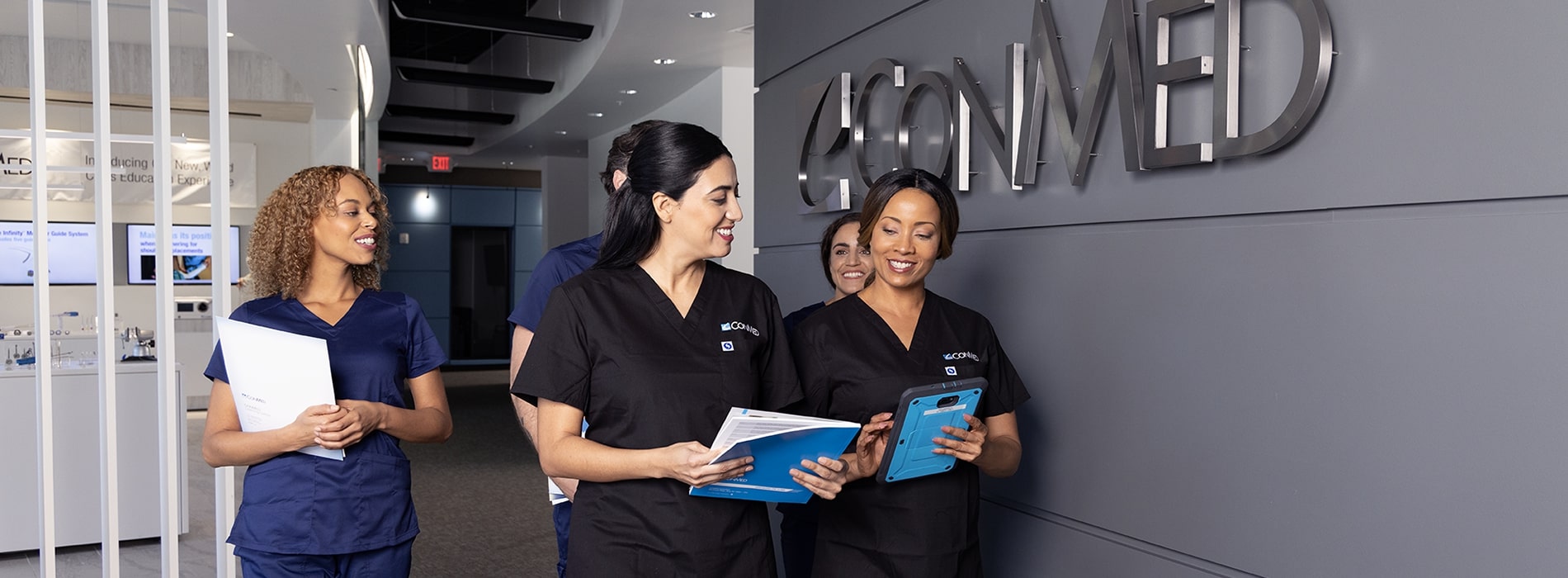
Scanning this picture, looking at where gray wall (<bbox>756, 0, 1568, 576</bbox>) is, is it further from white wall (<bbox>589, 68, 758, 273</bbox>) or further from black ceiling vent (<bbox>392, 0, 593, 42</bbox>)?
white wall (<bbox>589, 68, 758, 273</bbox>)

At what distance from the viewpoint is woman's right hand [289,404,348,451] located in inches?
90.7

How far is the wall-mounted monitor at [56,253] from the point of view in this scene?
10461mm

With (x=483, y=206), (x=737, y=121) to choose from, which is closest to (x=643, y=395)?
(x=737, y=121)

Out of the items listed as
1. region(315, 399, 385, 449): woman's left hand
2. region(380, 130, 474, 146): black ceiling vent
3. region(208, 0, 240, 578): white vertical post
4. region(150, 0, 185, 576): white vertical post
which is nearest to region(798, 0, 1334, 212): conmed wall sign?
region(315, 399, 385, 449): woman's left hand

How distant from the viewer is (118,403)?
19.1 ft

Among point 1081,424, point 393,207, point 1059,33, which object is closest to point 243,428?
point 1081,424

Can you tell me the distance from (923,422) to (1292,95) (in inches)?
34.4

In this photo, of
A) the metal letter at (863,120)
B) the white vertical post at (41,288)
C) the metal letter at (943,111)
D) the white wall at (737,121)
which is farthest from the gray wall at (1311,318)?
the white wall at (737,121)

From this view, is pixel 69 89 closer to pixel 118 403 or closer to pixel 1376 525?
pixel 118 403

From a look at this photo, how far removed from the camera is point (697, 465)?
1.78 meters

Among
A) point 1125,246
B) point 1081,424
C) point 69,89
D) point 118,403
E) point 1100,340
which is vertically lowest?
point 118,403

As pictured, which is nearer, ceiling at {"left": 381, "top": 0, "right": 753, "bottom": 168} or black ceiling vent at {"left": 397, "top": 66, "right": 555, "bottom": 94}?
ceiling at {"left": 381, "top": 0, "right": 753, "bottom": 168}

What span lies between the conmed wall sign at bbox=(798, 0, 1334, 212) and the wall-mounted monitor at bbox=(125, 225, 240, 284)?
9.53 meters

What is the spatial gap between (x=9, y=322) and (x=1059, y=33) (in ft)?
36.2
